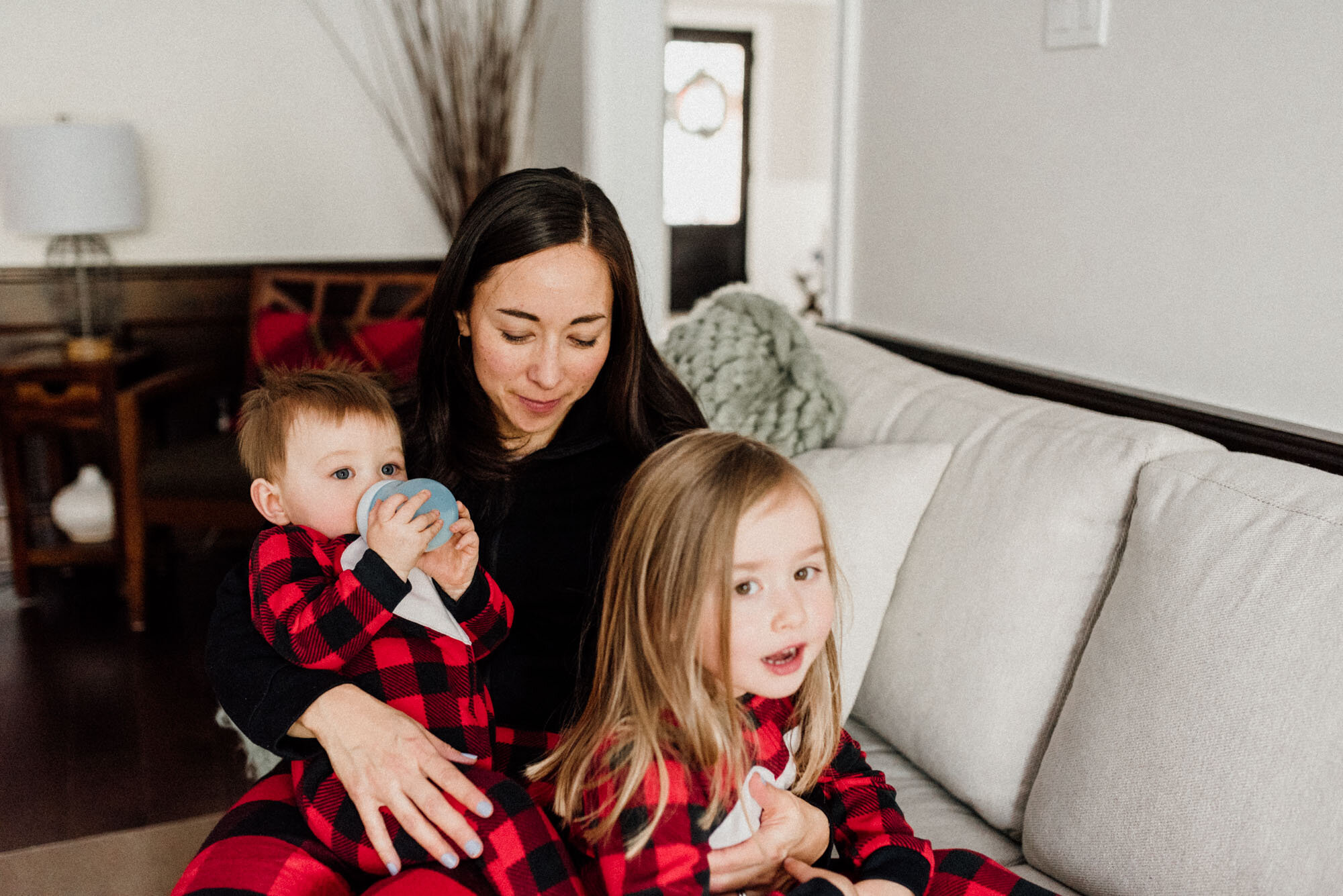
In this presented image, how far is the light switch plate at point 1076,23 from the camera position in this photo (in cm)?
155

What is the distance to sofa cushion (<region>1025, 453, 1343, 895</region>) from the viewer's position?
93 cm

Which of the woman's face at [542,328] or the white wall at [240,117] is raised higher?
the white wall at [240,117]

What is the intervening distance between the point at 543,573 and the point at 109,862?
1.15 meters

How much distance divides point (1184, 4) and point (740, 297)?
0.81 meters

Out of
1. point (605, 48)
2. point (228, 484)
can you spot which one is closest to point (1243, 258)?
point (605, 48)

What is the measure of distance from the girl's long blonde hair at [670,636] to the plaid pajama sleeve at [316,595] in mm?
247

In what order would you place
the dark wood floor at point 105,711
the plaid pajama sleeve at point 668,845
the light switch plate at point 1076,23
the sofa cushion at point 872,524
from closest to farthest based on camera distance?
1. the plaid pajama sleeve at point 668,845
2. the sofa cushion at point 872,524
3. the light switch plate at point 1076,23
4. the dark wood floor at point 105,711

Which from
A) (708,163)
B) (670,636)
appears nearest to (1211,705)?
(670,636)

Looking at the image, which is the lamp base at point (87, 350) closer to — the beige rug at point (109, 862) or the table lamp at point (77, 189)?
the table lamp at point (77, 189)

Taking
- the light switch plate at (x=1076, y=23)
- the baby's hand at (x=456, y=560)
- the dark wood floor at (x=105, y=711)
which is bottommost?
the dark wood floor at (x=105, y=711)

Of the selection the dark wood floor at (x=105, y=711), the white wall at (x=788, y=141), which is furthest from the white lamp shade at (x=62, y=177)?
the white wall at (x=788, y=141)

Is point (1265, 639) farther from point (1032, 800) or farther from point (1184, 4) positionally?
point (1184, 4)

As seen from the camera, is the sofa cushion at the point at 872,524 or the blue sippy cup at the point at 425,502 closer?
the blue sippy cup at the point at 425,502

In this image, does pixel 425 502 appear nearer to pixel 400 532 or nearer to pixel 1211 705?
pixel 400 532
